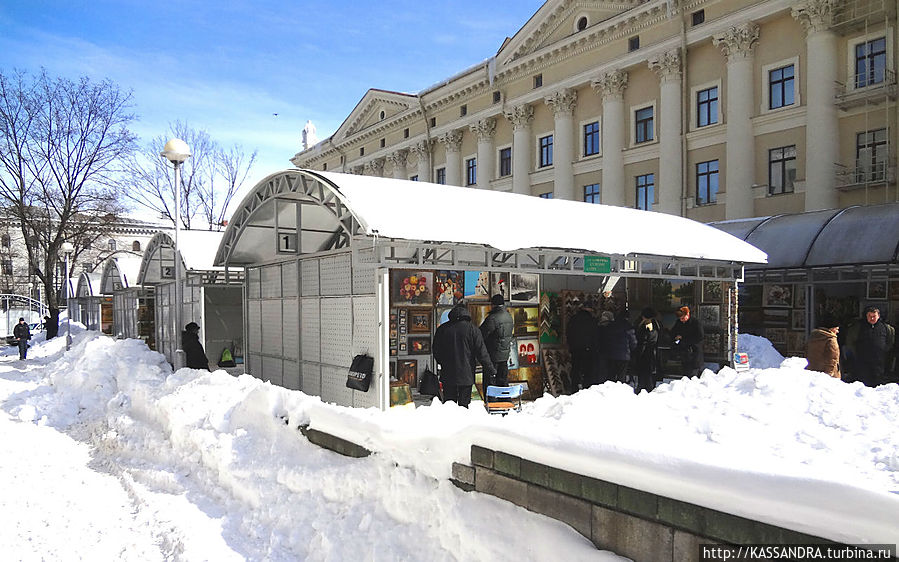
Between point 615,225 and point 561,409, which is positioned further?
point 615,225

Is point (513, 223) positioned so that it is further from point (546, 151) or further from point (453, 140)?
point (453, 140)

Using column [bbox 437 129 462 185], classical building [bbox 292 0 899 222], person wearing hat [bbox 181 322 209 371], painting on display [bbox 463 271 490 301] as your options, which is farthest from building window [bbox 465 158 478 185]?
person wearing hat [bbox 181 322 209 371]

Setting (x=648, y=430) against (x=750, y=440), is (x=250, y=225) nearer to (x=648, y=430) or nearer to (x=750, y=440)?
(x=648, y=430)

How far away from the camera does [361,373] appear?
316 inches

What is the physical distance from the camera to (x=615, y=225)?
37.1 feet

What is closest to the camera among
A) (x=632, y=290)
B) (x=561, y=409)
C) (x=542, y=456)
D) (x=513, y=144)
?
(x=542, y=456)

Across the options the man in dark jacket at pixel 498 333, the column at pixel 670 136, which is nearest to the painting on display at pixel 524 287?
the man in dark jacket at pixel 498 333

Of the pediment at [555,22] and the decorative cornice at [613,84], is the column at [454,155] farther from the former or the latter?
the decorative cornice at [613,84]

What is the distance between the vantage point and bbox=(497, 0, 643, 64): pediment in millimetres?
27555

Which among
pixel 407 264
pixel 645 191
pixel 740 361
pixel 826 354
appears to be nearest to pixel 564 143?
pixel 645 191

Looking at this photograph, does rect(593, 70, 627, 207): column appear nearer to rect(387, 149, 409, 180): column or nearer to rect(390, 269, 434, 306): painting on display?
rect(387, 149, 409, 180): column

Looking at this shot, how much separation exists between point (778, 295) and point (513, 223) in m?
12.1

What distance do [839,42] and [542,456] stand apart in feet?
75.1

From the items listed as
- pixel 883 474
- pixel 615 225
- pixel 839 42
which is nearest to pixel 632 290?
pixel 615 225
